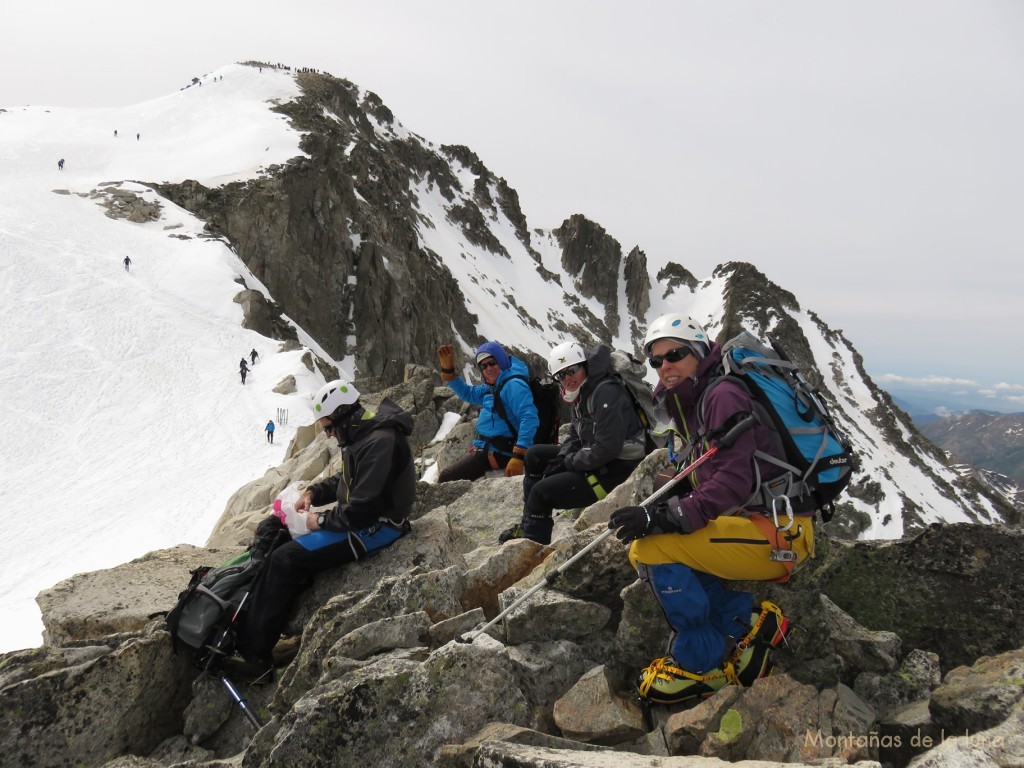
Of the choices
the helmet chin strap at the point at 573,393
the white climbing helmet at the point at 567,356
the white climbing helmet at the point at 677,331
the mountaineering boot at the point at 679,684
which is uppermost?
the white climbing helmet at the point at 677,331

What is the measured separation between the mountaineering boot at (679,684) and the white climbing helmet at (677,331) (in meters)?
2.35

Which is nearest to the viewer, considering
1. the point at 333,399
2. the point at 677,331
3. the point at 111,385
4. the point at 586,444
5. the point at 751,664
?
the point at 751,664

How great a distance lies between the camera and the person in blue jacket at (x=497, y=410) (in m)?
9.99

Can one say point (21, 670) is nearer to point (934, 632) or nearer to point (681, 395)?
point (681, 395)

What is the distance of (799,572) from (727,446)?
1316mm

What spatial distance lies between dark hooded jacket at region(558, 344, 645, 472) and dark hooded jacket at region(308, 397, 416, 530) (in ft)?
6.97

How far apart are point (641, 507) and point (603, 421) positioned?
295 centimetres

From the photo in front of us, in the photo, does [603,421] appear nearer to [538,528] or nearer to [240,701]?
[538,528]

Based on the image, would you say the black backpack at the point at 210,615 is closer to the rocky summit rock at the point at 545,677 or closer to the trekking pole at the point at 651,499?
the rocky summit rock at the point at 545,677

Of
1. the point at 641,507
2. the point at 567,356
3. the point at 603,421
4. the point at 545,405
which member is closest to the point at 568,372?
the point at 567,356

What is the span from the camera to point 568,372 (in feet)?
24.6

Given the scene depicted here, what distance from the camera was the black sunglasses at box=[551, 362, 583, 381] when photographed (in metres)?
7.47

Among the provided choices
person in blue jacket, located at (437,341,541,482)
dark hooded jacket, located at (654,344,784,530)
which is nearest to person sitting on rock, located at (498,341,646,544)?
person in blue jacket, located at (437,341,541,482)

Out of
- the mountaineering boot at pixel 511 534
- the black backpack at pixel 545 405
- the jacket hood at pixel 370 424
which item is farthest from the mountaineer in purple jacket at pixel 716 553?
the black backpack at pixel 545 405
